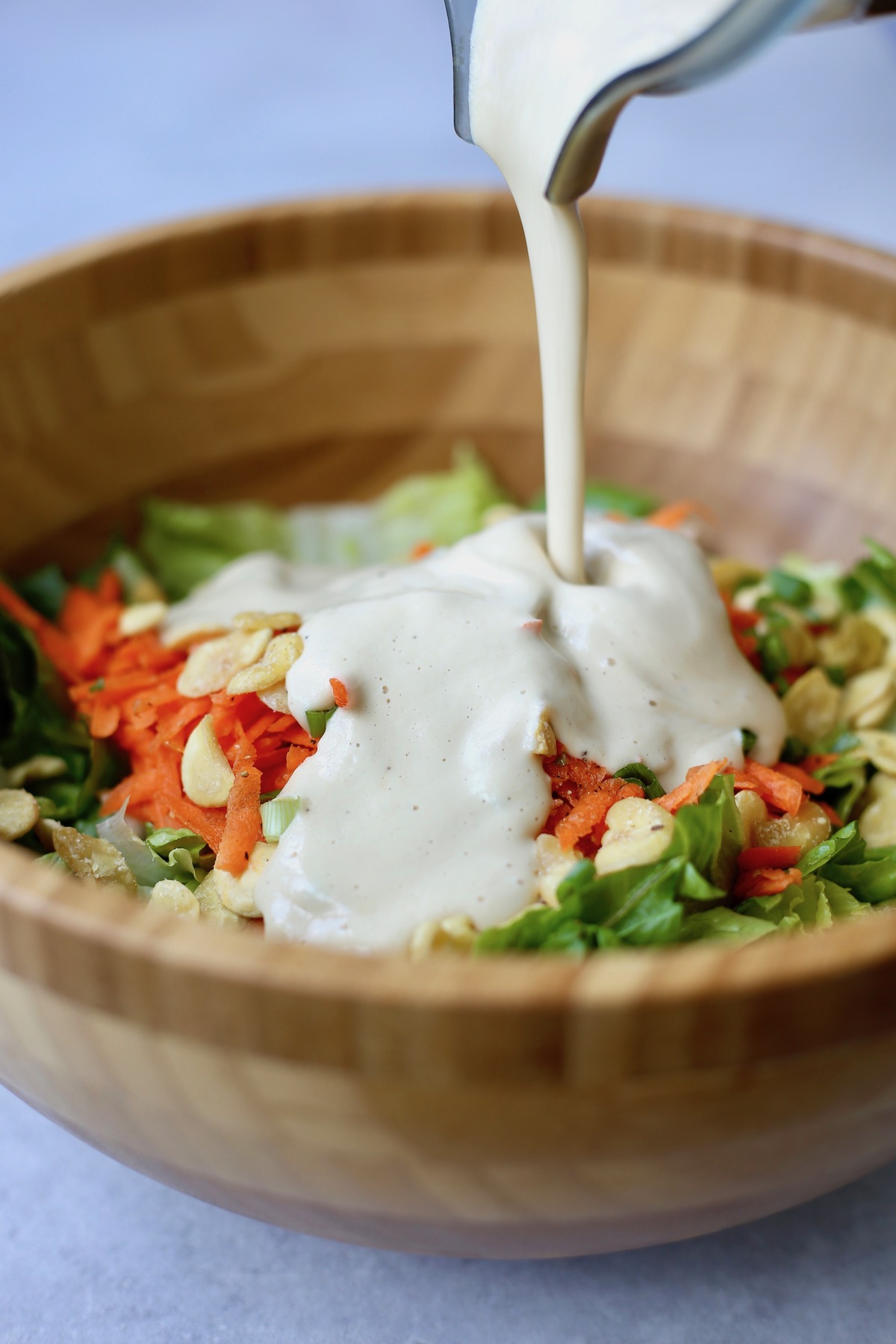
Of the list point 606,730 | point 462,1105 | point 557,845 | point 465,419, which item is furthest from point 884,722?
point 462,1105

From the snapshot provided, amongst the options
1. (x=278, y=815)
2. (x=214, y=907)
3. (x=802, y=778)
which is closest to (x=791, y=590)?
(x=802, y=778)

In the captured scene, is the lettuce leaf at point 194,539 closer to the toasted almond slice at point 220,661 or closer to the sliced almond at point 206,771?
the toasted almond slice at point 220,661

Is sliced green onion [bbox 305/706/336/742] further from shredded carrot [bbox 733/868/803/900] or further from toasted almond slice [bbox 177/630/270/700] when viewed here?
shredded carrot [bbox 733/868/803/900]

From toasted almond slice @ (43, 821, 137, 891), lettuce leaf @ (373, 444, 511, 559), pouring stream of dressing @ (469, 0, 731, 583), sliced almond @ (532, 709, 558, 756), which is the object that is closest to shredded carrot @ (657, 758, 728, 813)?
sliced almond @ (532, 709, 558, 756)

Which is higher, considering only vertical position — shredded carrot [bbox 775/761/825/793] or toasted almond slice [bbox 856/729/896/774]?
shredded carrot [bbox 775/761/825/793]

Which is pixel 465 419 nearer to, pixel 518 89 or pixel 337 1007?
pixel 518 89

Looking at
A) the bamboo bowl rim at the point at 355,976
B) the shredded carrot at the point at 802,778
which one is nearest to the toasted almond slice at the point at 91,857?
the bamboo bowl rim at the point at 355,976
